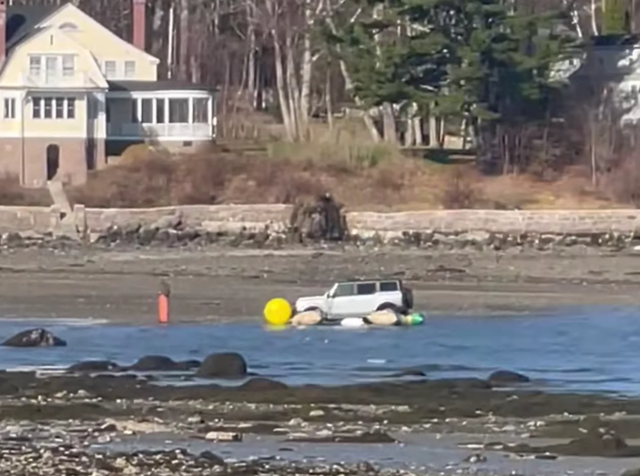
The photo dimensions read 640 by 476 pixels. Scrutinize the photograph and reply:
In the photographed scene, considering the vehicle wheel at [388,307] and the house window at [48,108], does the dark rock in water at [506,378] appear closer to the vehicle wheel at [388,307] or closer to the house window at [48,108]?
the vehicle wheel at [388,307]

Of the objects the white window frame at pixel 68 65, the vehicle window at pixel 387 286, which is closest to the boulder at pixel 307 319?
the vehicle window at pixel 387 286

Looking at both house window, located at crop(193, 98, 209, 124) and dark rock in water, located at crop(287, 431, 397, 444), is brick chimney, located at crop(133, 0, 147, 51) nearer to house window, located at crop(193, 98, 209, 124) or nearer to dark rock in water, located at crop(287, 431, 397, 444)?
house window, located at crop(193, 98, 209, 124)

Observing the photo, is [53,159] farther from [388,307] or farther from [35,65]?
[388,307]

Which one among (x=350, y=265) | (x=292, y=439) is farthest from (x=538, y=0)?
(x=292, y=439)

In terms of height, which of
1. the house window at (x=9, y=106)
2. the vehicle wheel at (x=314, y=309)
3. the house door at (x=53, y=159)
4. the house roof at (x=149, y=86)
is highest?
the house roof at (x=149, y=86)

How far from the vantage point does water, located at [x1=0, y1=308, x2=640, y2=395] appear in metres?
31.7

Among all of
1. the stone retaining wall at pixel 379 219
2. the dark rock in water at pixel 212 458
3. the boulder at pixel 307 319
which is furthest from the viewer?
the stone retaining wall at pixel 379 219

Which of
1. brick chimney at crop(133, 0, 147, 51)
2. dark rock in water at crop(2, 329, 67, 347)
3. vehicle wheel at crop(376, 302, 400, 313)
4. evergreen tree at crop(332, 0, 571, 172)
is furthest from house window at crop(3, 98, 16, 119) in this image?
dark rock in water at crop(2, 329, 67, 347)

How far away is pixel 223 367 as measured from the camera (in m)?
30.7

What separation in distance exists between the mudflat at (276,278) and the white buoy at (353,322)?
106 inches

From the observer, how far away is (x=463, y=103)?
6856cm

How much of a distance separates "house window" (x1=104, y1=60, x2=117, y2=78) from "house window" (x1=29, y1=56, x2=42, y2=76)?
3236mm

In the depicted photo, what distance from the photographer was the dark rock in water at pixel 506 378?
2963cm

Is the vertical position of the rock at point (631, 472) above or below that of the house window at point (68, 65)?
below
